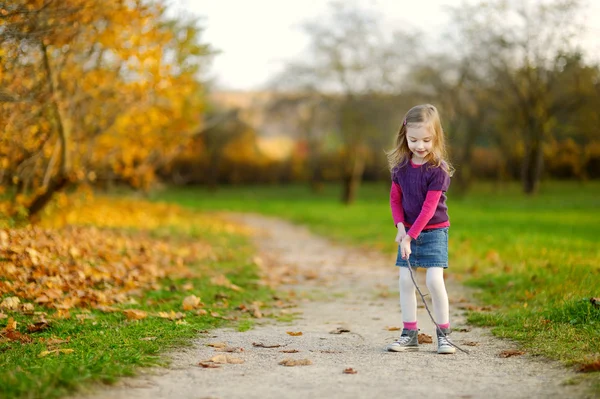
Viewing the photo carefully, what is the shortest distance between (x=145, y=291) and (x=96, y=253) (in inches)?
67.6

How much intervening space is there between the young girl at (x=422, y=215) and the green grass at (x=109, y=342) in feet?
5.12

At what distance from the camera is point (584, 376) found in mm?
4234

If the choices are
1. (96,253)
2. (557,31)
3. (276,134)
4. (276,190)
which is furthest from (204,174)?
(96,253)

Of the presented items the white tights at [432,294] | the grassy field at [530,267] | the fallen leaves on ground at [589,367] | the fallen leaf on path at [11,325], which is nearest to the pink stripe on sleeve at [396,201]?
the white tights at [432,294]

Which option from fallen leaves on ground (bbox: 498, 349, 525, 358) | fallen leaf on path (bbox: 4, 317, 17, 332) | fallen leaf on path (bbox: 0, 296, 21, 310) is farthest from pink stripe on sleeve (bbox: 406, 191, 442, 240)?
fallen leaf on path (bbox: 0, 296, 21, 310)

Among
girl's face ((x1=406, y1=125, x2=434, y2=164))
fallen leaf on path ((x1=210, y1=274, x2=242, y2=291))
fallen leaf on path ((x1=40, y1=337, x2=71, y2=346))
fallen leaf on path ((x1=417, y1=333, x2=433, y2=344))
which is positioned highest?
girl's face ((x1=406, y1=125, x2=434, y2=164))

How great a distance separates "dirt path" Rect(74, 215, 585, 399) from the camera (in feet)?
13.1

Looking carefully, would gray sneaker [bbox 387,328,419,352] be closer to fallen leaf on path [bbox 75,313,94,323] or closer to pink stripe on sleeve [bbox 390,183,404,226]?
pink stripe on sleeve [bbox 390,183,404,226]

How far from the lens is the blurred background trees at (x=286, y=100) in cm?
1088

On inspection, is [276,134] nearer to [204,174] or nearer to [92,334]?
[204,174]

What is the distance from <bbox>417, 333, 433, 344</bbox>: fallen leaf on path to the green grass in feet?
4.97

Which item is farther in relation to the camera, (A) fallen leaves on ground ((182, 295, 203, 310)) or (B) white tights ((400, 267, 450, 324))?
(A) fallen leaves on ground ((182, 295, 203, 310))

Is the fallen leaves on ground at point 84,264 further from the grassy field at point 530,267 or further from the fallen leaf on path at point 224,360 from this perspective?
the grassy field at point 530,267

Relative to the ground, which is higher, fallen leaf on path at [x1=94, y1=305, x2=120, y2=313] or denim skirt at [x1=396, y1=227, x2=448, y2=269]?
denim skirt at [x1=396, y1=227, x2=448, y2=269]
